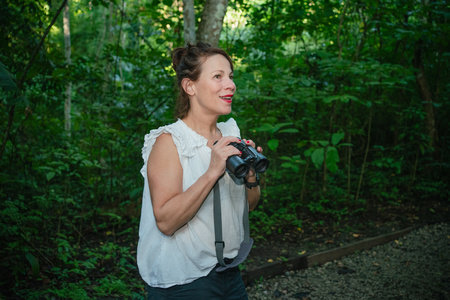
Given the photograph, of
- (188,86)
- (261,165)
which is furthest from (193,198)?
(188,86)

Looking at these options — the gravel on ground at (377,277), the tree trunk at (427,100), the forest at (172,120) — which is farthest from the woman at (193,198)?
the tree trunk at (427,100)

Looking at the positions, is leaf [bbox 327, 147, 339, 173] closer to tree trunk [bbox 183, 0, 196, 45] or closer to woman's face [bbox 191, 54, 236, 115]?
tree trunk [bbox 183, 0, 196, 45]

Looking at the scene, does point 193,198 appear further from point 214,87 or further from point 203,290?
point 214,87

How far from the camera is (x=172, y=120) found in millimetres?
3670

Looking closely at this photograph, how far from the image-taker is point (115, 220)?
4.82 metres

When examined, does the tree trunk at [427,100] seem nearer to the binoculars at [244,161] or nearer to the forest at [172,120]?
the forest at [172,120]

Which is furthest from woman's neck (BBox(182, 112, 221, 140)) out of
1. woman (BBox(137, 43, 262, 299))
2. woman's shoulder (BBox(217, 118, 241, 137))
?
woman's shoulder (BBox(217, 118, 241, 137))

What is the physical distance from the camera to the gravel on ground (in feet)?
12.3

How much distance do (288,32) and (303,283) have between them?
3.64m

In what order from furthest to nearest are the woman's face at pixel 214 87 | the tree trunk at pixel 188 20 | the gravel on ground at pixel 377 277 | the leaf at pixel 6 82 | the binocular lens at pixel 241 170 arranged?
1. the gravel on ground at pixel 377 277
2. the tree trunk at pixel 188 20
3. the leaf at pixel 6 82
4. the woman's face at pixel 214 87
5. the binocular lens at pixel 241 170

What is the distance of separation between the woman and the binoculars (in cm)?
3

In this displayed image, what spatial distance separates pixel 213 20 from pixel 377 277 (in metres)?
3.23

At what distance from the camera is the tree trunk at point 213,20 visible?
11.2ft

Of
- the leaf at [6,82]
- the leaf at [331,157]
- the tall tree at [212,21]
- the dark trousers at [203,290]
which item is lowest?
the dark trousers at [203,290]
